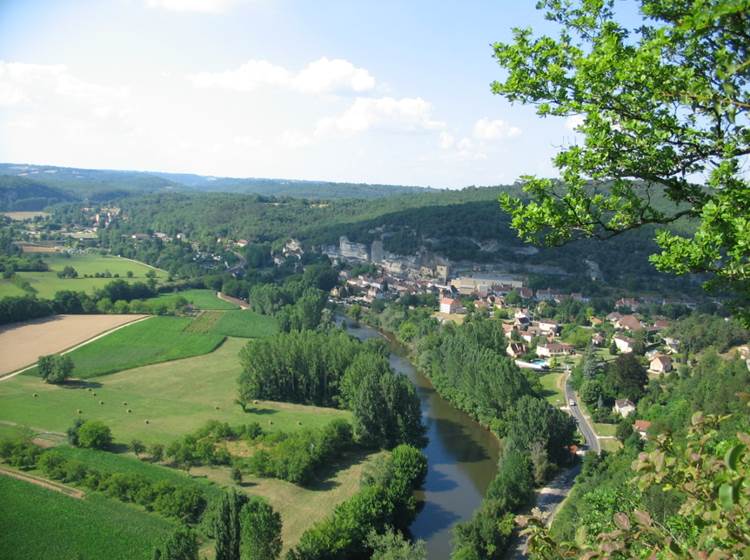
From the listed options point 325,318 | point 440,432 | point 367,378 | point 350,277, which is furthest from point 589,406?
point 350,277

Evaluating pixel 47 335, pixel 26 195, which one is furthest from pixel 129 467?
pixel 26 195

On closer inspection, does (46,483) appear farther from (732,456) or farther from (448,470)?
(732,456)

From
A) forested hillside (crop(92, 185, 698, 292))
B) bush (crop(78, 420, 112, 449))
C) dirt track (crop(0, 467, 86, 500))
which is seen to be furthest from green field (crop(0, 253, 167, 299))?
dirt track (crop(0, 467, 86, 500))

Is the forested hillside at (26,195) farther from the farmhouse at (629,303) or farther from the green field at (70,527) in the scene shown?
the farmhouse at (629,303)

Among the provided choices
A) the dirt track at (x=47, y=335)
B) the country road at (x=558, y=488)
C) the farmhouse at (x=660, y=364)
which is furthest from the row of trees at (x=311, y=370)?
the farmhouse at (x=660, y=364)

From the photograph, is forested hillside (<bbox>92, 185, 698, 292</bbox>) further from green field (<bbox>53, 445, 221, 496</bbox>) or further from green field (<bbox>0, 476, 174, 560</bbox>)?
green field (<bbox>0, 476, 174, 560</bbox>)

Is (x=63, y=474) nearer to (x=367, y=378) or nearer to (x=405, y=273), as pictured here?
(x=367, y=378)
